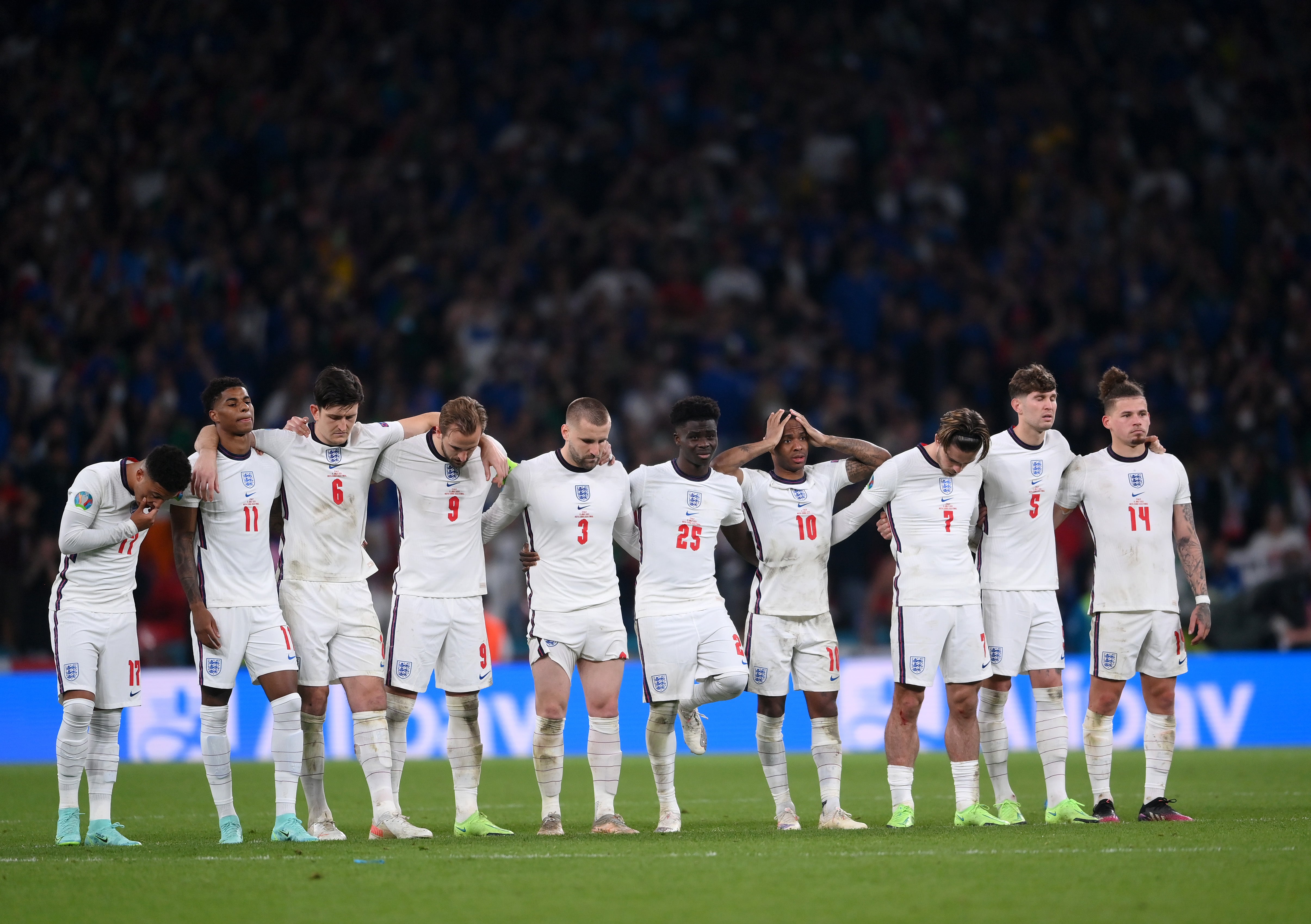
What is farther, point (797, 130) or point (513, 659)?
point (797, 130)

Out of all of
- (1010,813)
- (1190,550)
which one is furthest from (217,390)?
(1190,550)

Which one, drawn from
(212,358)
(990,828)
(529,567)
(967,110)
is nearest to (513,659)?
(212,358)

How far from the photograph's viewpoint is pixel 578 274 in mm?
23031

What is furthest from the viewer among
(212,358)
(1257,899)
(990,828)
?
(212,358)

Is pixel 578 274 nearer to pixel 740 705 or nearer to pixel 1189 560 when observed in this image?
pixel 740 705

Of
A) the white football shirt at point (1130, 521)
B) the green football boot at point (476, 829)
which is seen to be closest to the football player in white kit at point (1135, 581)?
the white football shirt at point (1130, 521)

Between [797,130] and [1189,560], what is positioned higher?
[797,130]

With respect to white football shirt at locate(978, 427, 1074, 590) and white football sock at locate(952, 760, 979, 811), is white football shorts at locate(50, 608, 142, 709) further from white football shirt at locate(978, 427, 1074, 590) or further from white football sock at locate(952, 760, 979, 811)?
white football shirt at locate(978, 427, 1074, 590)

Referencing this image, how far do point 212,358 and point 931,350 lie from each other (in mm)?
9506

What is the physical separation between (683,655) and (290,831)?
265cm

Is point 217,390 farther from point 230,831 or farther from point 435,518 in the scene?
point 230,831

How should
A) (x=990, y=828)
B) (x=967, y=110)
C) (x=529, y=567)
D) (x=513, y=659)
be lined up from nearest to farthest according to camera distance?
(x=990, y=828)
(x=529, y=567)
(x=513, y=659)
(x=967, y=110)

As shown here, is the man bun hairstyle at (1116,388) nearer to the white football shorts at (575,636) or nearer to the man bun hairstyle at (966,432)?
the man bun hairstyle at (966,432)

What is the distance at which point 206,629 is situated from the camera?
9594 millimetres
